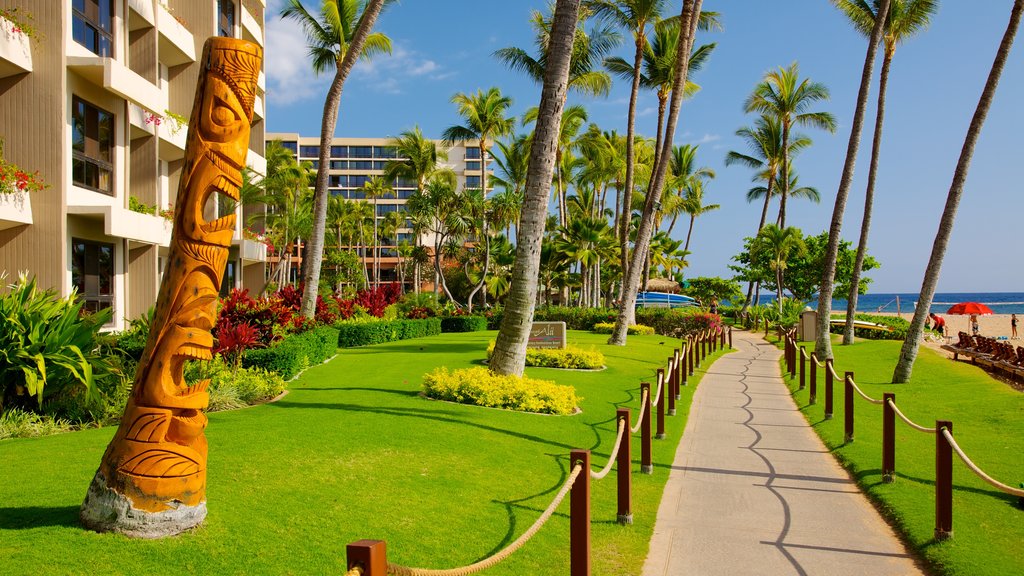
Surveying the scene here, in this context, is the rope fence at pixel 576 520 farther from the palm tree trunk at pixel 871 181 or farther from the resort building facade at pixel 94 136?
the palm tree trunk at pixel 871 181

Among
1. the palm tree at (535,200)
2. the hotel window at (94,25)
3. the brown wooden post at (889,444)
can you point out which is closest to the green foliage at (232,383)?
the palm tree at (535,200)

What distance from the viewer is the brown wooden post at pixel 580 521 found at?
4.66 metres

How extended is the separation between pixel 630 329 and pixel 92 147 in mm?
21980

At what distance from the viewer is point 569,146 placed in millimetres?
50531

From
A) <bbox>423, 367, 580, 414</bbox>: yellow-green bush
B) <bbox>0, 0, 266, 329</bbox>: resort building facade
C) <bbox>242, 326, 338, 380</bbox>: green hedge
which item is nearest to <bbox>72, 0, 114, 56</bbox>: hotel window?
<bbox>0, 0, 266, 329</bbox>: resort building facade

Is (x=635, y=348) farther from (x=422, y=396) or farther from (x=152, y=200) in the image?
(x=152, y=200)

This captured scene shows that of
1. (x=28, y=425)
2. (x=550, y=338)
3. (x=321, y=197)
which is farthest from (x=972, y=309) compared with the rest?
(x=28, y=425)

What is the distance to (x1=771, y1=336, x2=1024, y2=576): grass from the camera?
603 cm

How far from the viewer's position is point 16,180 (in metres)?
14.6

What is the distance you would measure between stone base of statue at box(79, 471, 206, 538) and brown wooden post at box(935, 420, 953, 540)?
6.31 metres

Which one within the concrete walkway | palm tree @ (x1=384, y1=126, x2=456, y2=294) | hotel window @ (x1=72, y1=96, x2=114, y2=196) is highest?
palm tree @ (x1=384, y1=126, x2=456, y2=294)

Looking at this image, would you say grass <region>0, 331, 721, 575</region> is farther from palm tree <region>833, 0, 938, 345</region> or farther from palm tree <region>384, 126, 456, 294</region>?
palm tree <region>384, 126, 456, 294</region>

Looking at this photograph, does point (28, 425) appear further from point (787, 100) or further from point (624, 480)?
point (787, 100)

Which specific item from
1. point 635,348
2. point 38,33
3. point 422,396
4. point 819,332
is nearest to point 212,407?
point 422,396
